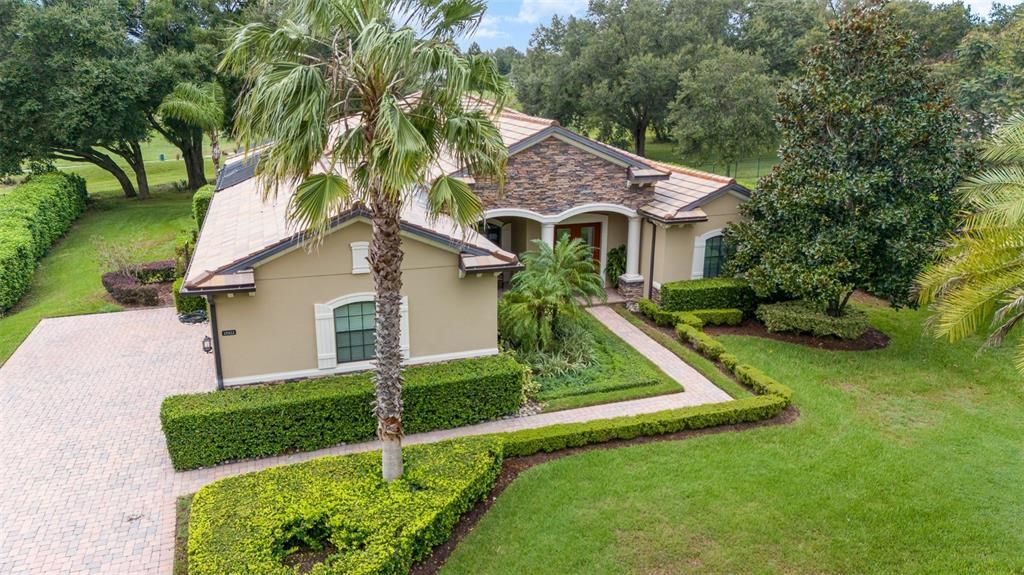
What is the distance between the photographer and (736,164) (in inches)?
1785

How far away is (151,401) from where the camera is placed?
14961 millimetres

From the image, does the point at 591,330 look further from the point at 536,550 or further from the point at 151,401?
the point at 151,401

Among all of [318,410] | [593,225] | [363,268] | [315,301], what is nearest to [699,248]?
[593,225]

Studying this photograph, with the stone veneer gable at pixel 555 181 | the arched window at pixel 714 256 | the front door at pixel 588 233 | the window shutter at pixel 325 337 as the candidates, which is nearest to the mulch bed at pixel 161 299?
the window shutter at pixel 325 337

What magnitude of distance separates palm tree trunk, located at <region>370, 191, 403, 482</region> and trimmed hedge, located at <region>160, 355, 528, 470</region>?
242cm

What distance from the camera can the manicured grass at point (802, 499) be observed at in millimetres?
10055

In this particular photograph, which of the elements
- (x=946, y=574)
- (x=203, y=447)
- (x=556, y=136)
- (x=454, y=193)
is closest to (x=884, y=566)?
(x=946, y=574)

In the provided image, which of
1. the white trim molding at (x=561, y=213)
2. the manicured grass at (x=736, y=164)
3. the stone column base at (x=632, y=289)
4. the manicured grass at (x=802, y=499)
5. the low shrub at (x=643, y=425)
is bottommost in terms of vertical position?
the manicured grass at (x=802, y=499)

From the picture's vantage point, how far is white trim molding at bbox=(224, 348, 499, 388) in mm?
13648

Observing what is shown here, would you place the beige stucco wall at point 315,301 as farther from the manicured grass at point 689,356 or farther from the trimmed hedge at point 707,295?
the trimmed hedge at point 707,295

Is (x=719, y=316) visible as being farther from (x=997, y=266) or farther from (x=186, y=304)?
(x=186, y=304)

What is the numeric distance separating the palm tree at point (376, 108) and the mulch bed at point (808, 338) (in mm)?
11511

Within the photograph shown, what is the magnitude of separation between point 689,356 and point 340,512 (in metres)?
10.5

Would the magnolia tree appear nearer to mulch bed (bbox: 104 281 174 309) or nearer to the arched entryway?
the arched entryway
